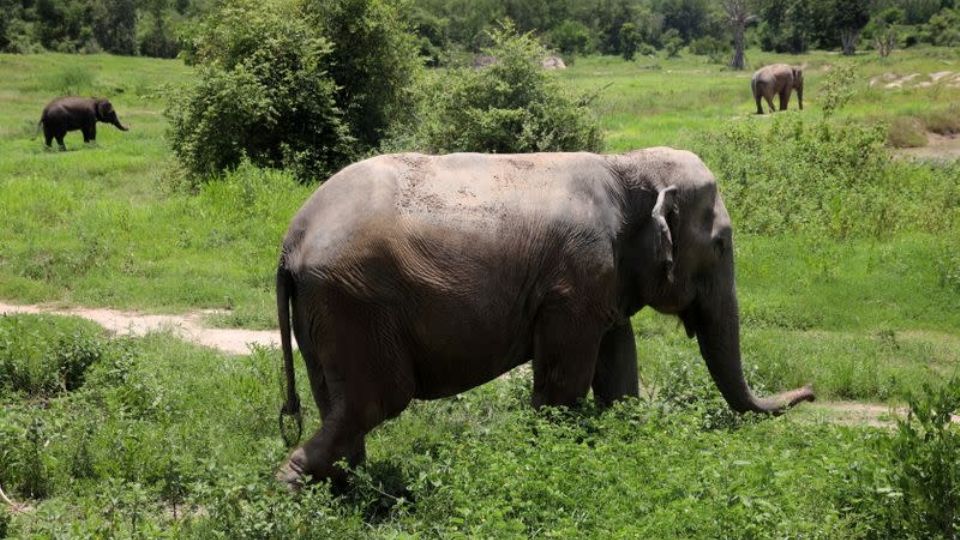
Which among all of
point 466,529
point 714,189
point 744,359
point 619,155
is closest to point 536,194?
point 619,155

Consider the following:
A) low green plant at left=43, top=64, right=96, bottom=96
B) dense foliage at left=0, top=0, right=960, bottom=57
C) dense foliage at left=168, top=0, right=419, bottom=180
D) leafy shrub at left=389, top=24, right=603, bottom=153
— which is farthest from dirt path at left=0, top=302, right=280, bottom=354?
dense foliage at left=0, top=0, right=960, bottom=57

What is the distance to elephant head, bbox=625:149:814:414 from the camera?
7.60 metres

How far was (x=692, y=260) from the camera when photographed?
25.6 feet

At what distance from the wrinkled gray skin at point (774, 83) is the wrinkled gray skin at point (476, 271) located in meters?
24.3

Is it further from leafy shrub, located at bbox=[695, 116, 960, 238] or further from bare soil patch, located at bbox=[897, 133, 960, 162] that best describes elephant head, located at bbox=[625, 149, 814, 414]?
bare soil patch, located at bbox=[897, 133, 960, 162]

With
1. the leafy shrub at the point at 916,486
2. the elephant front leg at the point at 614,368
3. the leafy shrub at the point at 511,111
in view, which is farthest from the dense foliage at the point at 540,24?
the leafy shrub at the point at 916,486

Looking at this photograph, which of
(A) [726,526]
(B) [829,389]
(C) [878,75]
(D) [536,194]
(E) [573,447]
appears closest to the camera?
(A) [726,526]

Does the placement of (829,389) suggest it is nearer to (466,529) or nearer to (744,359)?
(744,359)

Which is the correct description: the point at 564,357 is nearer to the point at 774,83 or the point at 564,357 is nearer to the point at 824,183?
the point at 824,183

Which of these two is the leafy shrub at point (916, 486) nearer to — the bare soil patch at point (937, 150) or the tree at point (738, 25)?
the bare soil patch at point (937, 150)

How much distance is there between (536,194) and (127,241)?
349 inches

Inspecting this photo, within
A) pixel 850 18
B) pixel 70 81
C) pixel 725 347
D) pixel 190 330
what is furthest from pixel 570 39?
pixel 725 347

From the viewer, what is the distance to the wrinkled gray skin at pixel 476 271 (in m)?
6.82

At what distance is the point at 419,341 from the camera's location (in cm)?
700
